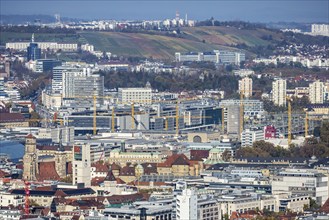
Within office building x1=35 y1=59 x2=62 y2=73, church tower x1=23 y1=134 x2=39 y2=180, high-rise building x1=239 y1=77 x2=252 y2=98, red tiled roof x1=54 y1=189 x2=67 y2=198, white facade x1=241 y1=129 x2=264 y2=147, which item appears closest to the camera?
red tiled roof x1=54 y1=189 x2=67 y2=198

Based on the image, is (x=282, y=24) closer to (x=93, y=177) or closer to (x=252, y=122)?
(x=252, y=122)

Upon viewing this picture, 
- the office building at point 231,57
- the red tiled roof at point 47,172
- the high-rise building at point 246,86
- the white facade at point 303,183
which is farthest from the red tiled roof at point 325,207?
the office building at point 231,57

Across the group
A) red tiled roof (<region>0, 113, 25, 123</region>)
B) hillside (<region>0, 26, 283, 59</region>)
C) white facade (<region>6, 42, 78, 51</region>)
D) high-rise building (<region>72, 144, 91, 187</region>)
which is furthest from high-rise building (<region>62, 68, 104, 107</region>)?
high-rise building (<region>72, 144, 91, 187</region>)

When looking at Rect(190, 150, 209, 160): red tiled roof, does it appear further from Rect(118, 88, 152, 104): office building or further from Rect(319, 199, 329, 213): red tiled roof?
Rect(118, 88, 152, 104): office building

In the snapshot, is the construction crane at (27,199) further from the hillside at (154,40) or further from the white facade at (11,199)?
the hillside at (154,40)

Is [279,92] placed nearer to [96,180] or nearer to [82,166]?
[82,166]

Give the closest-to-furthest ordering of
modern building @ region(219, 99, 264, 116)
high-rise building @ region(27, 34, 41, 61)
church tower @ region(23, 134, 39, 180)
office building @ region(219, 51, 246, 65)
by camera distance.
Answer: church tower @ region(23, 134, 39, 180) < modern building @ region(219, 99, 264, 116) < high-rise building @ region(27, 34, 41, 61) < office building @ region(219, 51, 246, 65)
